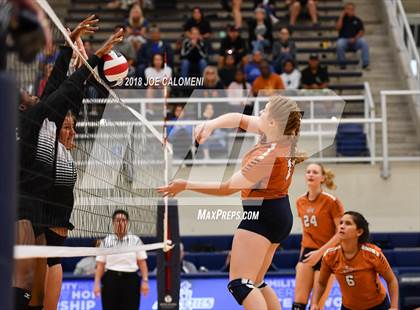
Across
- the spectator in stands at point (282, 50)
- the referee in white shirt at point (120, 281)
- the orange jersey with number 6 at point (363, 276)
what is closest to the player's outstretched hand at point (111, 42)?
the orange jersey with number 6 at point (363, 276)

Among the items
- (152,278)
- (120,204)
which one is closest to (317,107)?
(152,278)

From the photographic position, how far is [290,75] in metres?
16.1

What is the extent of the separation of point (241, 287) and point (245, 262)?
0.56 feet

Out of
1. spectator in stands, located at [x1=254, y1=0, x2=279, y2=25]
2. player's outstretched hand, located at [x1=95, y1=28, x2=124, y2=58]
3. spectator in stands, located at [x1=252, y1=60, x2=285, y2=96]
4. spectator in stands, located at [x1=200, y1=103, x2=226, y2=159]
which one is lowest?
player's outstretched hand, located at [x1=95, y1=28, x2=124, y2=58]

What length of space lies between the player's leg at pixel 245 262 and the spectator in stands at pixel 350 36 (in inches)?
485

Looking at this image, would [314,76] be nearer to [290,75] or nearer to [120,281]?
[290,75]

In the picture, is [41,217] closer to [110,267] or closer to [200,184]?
Result: [200,184]

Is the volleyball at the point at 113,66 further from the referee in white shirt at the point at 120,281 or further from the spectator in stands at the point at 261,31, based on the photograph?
the spectator in stands at the point at 261,31

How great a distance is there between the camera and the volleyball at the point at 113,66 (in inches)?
258

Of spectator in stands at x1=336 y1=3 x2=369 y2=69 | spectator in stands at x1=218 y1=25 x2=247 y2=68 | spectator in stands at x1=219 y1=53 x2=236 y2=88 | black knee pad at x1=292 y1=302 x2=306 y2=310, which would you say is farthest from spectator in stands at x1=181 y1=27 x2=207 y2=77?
black knee pad at x1=292 y1=302 x2=306 y2=310

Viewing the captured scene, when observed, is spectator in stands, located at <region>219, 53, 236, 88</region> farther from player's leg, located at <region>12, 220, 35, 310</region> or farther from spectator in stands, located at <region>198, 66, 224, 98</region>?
player's leg, located at <region>12, 220, 35, 310</region>

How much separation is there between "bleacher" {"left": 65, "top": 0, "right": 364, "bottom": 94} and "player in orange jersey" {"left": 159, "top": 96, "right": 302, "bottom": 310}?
1155cm

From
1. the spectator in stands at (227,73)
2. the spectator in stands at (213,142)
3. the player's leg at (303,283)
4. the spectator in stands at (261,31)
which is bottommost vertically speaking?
the player's leg at (303,283)

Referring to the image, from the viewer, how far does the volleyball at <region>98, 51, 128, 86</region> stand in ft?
21.5
